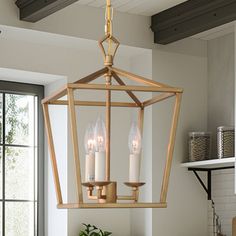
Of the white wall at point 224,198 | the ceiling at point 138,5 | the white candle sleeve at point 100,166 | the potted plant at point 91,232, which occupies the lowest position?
the potted plant at point 91,232

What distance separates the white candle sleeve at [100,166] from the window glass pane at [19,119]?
2.56 m

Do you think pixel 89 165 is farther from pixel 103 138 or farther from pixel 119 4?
pixel 119 4

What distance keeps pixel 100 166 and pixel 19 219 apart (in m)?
2.58

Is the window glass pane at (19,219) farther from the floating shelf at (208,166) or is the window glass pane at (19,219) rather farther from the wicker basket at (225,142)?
the wicker basket at (225,142)

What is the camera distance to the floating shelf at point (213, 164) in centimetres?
391

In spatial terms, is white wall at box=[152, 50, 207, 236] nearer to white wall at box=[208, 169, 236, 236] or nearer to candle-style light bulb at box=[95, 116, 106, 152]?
white wall at box=[208, 169, 236, 236]

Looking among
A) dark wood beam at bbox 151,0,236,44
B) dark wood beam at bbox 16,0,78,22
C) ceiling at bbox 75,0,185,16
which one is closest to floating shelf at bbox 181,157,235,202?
dark wood beam at bbox 151,0,236,44

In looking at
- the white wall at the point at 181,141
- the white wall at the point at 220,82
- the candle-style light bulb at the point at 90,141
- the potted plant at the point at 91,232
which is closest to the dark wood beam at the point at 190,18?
the white wall at the point at 181,141

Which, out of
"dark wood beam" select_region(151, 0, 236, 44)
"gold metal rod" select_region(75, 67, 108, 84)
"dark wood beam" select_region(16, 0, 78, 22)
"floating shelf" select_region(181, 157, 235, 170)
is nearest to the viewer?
"gold metal rod" select_region(75, 67, 108, 84)

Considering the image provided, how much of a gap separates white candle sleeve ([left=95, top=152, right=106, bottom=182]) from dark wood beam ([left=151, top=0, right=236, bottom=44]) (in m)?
2.00

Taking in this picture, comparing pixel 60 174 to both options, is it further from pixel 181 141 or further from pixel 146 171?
pixel 181 141

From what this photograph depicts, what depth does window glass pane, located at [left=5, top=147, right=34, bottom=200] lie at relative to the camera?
13.9 ft

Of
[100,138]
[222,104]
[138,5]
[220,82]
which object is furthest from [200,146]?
[100,138]

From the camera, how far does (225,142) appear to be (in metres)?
4.03
